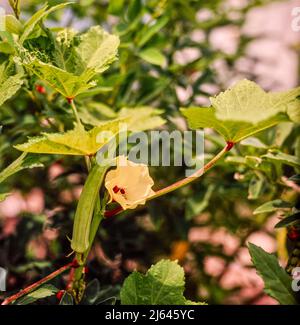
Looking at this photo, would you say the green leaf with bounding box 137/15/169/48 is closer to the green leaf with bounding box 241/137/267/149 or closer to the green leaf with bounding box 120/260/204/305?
the green leaf with bounding box 241/137/267/149

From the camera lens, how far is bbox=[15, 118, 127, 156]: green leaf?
401 millimetres

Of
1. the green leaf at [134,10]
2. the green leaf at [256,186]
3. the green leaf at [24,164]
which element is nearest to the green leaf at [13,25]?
the green leaf at [24,164]

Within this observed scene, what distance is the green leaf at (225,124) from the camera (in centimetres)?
42

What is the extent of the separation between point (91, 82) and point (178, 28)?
562 millimetres

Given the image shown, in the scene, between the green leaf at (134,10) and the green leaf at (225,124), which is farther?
the green leaf at (134,10)

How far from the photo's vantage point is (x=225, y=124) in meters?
0.42

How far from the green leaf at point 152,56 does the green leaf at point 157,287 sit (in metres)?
0.34

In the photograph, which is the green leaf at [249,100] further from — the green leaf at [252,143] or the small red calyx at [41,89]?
the small red calyx at [41,89]

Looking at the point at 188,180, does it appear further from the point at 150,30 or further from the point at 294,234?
the point at 150,30

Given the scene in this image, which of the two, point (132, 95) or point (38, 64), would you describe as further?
point (132, 95)

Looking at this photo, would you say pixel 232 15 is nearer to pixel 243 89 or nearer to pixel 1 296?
pixel 243 89

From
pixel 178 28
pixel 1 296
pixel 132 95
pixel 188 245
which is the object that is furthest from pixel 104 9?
pixel 1 296

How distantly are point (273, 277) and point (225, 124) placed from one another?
0.16 metres

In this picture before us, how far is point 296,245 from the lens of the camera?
1.67ft
